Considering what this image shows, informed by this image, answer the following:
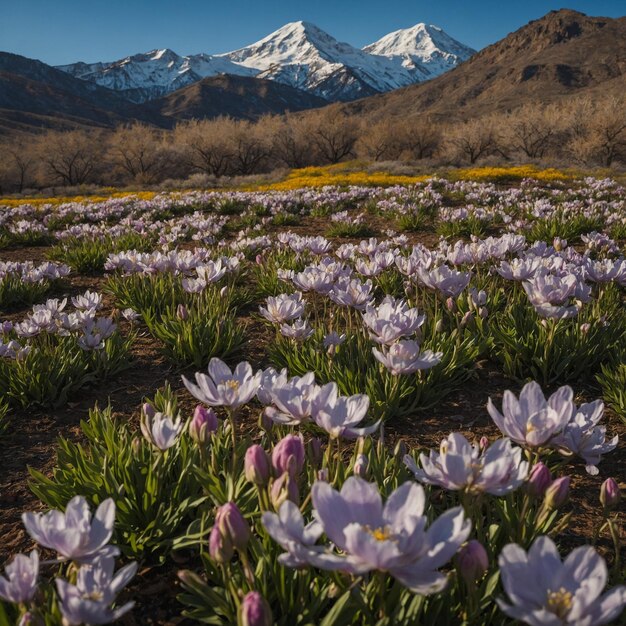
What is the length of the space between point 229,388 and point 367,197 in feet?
36.6

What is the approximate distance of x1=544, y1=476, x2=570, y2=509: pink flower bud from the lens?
1.39 meters

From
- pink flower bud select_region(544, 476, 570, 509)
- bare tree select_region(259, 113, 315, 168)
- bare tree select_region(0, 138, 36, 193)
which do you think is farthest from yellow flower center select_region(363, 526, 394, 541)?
bare tree select_region(0, 138, 36, 193)

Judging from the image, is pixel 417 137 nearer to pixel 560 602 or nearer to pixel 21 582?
pixel 560 602

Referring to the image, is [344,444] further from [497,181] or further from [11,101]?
[11,101]

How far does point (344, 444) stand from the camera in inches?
105

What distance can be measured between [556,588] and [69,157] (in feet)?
172

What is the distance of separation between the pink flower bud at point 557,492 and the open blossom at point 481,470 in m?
0.13

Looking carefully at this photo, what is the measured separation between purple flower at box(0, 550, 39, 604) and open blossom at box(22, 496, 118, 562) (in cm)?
5

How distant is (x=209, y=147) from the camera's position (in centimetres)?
4066

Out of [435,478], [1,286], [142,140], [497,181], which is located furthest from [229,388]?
[142,140]

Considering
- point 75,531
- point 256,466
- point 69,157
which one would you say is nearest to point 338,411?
point 256,466

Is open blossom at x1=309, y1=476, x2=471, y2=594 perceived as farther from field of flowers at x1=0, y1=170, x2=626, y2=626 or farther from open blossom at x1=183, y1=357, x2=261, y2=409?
open blossom at x1=183, y1=357, x2=261, y2=409

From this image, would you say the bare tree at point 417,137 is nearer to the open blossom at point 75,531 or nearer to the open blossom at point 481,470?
the open blossom at point 481,470

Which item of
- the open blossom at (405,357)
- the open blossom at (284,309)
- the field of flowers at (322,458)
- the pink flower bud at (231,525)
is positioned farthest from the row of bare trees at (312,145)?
the pink flower bud at (231,525)
